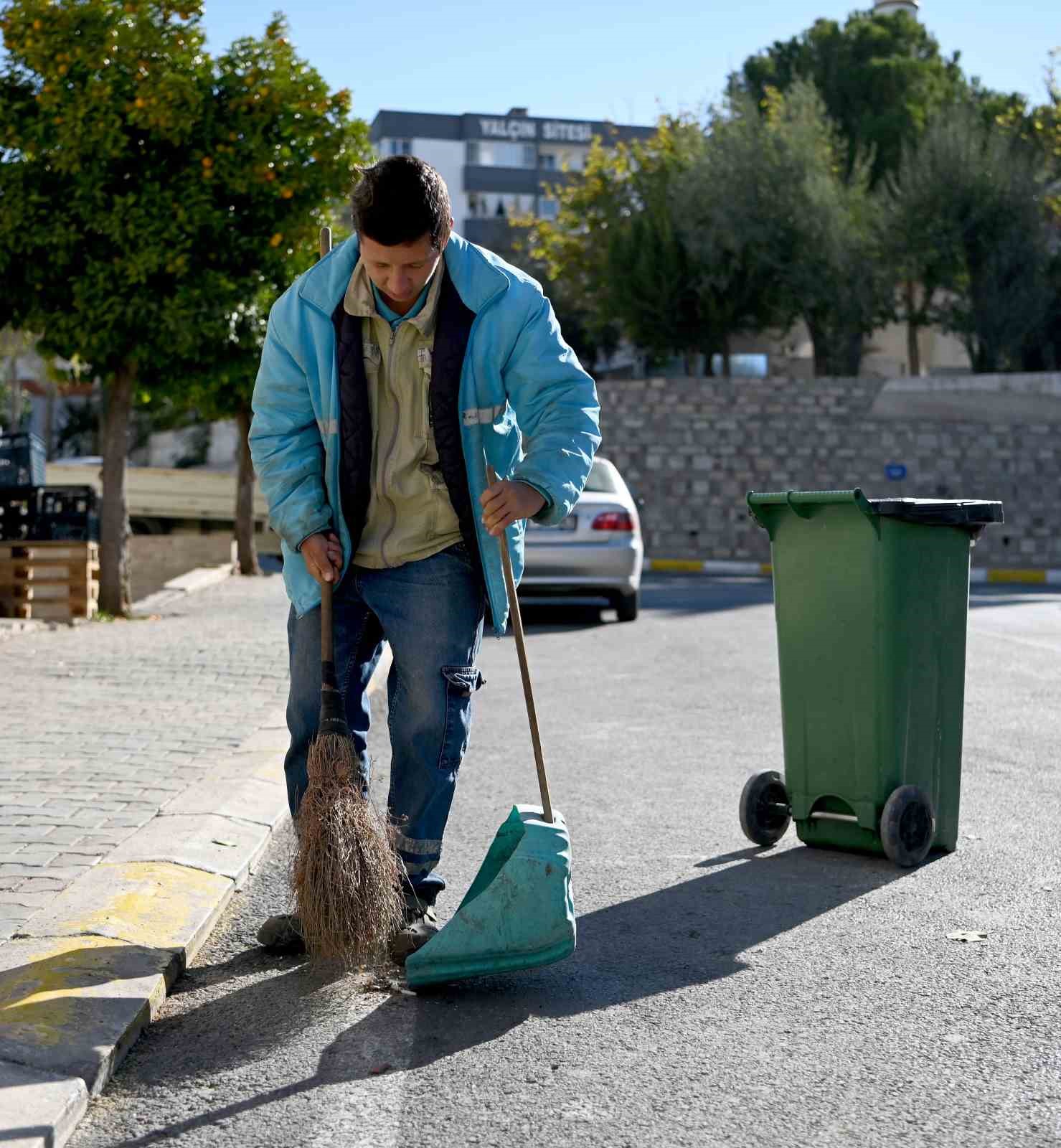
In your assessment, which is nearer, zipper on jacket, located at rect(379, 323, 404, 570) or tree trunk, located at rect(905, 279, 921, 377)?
zipper on jacket, located at rect(379, 323, 404, 570)

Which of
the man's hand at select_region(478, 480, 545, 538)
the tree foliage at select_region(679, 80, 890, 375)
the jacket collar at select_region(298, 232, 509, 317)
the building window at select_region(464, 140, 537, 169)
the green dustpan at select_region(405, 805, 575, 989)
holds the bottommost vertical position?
the green dustpan at select_region(405, 805, 575, 989)

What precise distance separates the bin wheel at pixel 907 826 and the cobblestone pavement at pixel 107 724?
2309 millimetres

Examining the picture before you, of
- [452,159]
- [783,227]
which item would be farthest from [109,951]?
[452,159]

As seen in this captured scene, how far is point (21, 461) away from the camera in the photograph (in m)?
14.8

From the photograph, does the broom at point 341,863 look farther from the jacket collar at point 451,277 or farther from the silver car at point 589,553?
the silver car at point 589,553

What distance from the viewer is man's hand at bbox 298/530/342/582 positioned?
3.92 metres

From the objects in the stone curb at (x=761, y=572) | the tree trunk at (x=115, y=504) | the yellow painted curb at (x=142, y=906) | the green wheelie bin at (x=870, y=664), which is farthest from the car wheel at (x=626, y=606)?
the stone curb at (x=761, y=572)

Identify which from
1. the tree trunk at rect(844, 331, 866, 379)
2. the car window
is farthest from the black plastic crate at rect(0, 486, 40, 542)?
the tree trunk at rect(844, 331, 866, 379)

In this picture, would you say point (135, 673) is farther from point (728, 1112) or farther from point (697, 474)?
point (697, 474)

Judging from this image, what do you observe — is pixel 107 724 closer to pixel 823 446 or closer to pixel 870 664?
pixel 870 664

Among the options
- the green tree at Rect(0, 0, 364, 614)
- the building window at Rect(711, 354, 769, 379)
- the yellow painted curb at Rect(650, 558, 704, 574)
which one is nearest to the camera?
the green tree at Rect(0, 0, 364, 614)

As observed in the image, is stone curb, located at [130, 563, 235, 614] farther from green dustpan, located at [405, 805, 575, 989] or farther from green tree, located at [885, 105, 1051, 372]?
green tree, located at [885, 105, 1051, 372]

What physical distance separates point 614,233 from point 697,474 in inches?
270

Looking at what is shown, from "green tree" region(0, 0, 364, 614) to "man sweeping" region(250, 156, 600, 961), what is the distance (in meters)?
10.4
